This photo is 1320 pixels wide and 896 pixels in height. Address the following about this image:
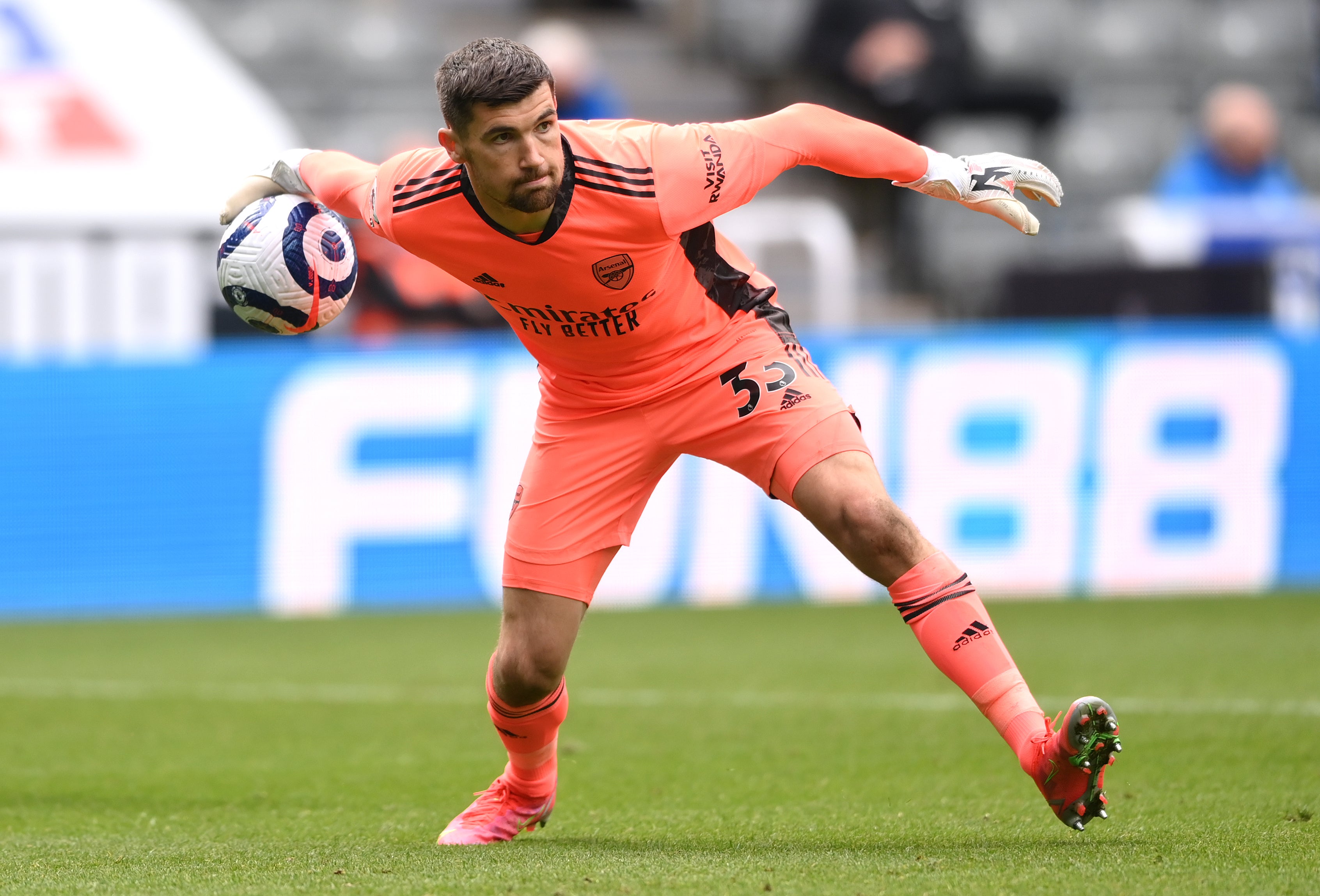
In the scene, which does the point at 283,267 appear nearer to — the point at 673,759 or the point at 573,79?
the point at 673,759

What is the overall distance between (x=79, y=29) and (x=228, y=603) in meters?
5.68

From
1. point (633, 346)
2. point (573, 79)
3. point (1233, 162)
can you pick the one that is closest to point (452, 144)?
point (633, 346)

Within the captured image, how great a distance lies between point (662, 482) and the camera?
36.2 ft

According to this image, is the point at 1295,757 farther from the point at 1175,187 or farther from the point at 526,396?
the point at 1175,187

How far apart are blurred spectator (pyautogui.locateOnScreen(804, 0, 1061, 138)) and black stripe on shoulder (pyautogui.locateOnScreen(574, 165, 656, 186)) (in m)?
9.43

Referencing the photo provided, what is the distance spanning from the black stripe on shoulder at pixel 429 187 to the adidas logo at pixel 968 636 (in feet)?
5.63

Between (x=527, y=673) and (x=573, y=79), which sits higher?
(x=573, y=79)

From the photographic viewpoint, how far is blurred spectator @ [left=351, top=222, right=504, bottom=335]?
11.7 metres

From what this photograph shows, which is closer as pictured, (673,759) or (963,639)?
(963,639)

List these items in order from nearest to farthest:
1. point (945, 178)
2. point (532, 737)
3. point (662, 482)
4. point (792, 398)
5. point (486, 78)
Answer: point (486, 78) < point (945, 178) < point (792, 398) < point (532, 737) < point (662, 482)

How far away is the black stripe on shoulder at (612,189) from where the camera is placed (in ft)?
14.3

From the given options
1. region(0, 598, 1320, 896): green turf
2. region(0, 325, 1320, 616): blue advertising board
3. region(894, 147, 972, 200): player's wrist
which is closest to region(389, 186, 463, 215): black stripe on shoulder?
region(894, 147, 972, 200): player's wrist

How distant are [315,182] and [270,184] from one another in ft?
0.80

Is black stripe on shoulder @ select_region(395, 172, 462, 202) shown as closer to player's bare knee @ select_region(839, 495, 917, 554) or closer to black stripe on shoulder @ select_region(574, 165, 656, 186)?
black stripe on shoulder @ select_region(574, 165, 656, 186)
